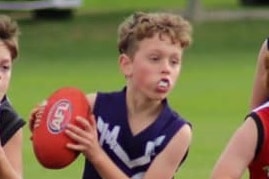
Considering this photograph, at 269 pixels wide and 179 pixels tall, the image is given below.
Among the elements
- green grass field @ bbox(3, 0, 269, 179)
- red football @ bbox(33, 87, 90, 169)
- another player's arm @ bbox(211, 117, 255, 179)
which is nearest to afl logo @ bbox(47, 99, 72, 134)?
red football @ bbox(33, 87, 90, 169)

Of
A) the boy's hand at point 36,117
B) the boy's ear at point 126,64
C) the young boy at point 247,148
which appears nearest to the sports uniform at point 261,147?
the young boy at point 247,148

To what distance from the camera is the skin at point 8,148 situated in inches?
234

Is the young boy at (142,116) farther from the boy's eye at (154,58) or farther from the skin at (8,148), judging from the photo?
the skin at (8,148)

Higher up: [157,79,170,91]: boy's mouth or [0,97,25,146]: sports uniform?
[157,79,170,91]: boy's mouth

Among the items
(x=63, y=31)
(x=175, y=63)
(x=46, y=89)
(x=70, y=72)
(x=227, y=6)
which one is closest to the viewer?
(x=175, y=63)

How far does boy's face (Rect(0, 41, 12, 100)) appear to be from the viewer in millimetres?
5922

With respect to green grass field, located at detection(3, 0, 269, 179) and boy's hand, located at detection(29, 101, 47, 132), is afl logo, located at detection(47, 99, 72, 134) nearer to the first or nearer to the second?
boy's hand, located at detection(29, 101, 47, 132)

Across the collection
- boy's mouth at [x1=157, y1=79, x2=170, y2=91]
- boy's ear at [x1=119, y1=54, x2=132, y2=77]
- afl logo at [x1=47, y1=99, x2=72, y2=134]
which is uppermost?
boy's ear at [x1=119, y1=54, x2=132, y2=77]

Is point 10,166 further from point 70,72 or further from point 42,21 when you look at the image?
point 42,21

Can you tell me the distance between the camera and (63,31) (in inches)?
1101

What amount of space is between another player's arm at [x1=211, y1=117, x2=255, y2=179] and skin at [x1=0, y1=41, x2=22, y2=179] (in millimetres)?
1057

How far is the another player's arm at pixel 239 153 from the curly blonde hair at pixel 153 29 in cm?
72

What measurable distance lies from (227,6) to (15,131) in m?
29.8

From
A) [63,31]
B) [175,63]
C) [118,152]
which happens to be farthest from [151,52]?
[63,31]
